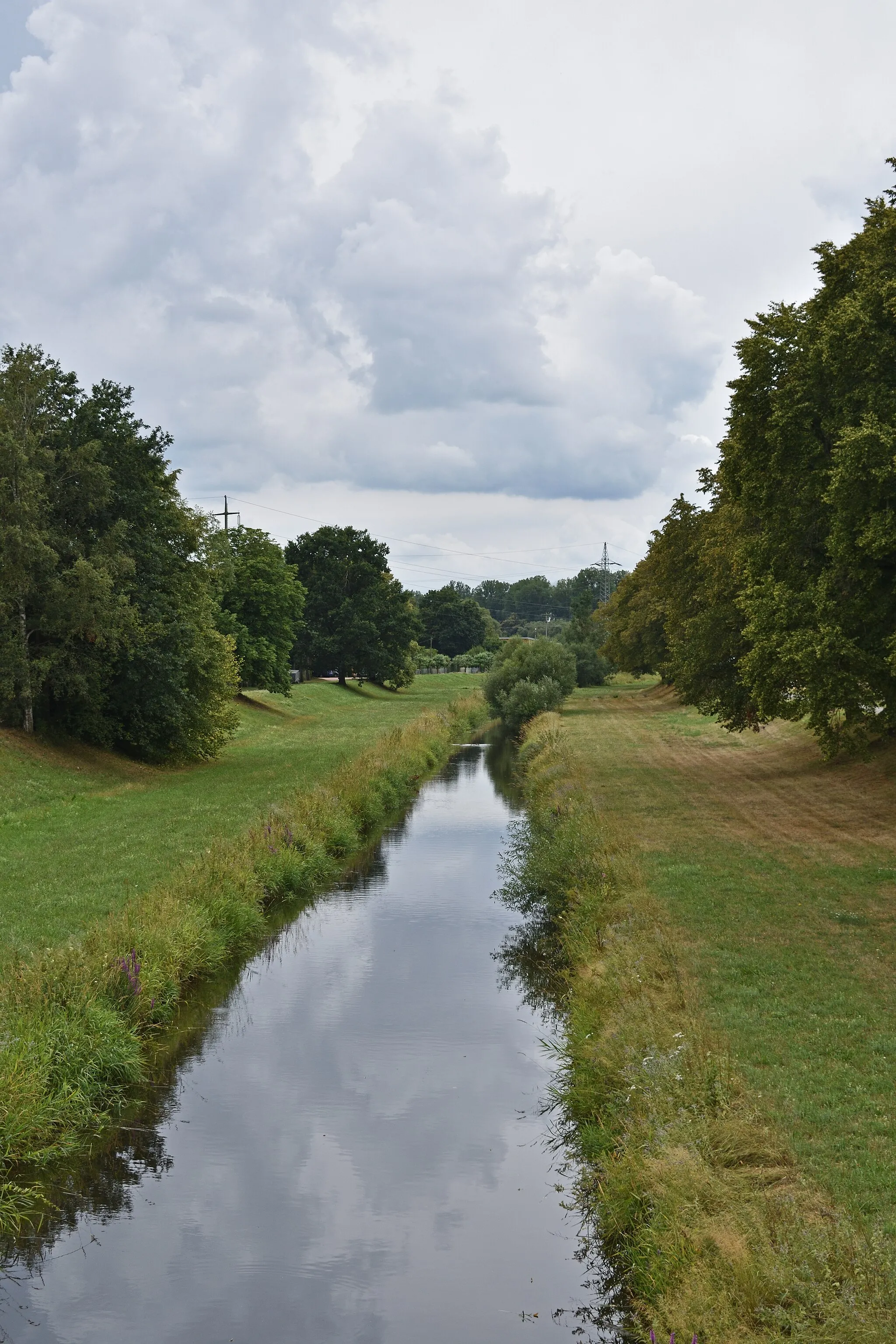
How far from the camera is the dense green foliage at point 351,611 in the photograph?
3561 inches

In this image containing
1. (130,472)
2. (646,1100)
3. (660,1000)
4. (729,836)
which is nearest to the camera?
(646,1100)

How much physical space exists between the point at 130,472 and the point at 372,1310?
109 ft

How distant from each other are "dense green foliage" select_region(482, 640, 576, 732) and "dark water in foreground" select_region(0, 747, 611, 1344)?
46.8m

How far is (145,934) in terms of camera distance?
15.5 metres

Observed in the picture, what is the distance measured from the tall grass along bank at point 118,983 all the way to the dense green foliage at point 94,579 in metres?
13.0

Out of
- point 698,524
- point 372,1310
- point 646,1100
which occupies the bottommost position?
point 372,1310

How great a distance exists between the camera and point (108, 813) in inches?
1144

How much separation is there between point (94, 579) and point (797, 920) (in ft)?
81.8

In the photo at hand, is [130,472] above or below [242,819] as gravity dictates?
above

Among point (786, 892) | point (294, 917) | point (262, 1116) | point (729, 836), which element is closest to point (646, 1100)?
point (262, 1116)

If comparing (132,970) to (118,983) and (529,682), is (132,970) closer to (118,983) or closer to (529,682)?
(118,983)

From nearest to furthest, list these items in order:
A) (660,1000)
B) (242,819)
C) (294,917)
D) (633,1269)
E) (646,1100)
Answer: (633,1269), (646,1100), (660,1000), (294,917), (242,819)

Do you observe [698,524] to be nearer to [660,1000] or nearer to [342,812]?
[342,812]

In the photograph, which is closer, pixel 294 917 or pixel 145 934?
pixel 145 934
